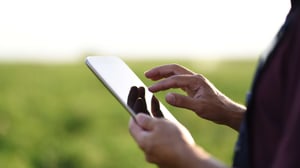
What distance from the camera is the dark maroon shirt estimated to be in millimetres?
1950

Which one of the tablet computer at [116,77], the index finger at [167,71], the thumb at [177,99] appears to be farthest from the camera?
the index finger at [167,71]

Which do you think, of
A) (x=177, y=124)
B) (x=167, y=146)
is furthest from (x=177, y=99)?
(x=167, y=146)

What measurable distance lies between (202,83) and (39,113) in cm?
898

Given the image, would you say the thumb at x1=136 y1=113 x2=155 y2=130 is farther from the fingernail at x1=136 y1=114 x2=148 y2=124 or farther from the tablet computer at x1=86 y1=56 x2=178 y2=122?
the tablet computer at x1=86 y1=56 x2=178 y2=122

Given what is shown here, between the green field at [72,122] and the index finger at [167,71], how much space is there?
5953mm

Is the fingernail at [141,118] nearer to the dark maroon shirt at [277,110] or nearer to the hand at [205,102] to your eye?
the dark maroon shirt at [277,110]

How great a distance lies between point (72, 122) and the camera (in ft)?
37.7

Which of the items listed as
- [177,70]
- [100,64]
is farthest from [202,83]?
[100,64]

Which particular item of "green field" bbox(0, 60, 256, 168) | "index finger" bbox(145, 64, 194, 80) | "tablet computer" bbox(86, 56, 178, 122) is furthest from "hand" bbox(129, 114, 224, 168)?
"green field" bbox(0, 60, 256, 168)

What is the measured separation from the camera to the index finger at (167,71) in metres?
2.71

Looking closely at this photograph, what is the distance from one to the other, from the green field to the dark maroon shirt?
6.65 metres

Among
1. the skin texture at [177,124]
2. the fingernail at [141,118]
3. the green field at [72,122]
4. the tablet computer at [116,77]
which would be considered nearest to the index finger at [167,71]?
the skin texture at [177,124]

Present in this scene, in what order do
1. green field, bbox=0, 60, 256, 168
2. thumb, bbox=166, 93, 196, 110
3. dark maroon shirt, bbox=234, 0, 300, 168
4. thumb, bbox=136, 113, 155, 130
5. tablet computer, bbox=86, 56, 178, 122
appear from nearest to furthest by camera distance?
dark maroon shirt, bbox=234, 0, 300, 168 < thumb, bbox=136, 113, 155, 130 < tablet computer, bbox=86, 56, 178, 122 < thumb, bbox=166, 93, 196, 110 < green field, bbox=0, 60, 256, 168

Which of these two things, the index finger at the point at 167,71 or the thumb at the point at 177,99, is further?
the index finger at the point at 167,71
